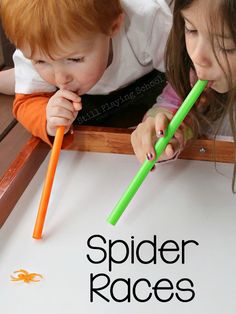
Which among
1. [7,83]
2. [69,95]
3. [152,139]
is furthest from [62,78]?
[7,83]

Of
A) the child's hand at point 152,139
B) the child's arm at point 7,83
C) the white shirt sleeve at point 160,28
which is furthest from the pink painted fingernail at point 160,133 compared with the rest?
the child's arm at point 7,83

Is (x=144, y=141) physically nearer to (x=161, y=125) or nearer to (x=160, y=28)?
(x=161, y=125)

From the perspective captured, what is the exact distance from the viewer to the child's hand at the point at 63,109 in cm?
54

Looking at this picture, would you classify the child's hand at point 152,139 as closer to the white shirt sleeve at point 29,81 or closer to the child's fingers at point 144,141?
the child's fingers at point 144,141

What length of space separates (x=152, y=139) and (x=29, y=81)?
0.22 meters

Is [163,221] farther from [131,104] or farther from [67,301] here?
[131,104]

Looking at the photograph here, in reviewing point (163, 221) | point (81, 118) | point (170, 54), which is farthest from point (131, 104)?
point (163, 221)

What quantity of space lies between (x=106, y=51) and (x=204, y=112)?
0.47 feet

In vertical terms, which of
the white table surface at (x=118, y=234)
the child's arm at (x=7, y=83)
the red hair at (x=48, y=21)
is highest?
the red hair at (x=48, y=21)

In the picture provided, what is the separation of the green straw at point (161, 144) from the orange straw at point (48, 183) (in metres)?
0.07

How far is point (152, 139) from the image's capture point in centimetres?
49

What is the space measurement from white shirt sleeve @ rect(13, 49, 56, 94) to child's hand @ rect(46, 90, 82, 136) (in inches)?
3.5

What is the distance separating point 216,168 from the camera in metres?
0.54

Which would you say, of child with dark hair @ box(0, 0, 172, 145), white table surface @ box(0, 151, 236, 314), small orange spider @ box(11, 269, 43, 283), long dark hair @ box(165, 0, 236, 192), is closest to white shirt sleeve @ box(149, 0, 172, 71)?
child with dark hair @ box(0, 0, 172, 145)
